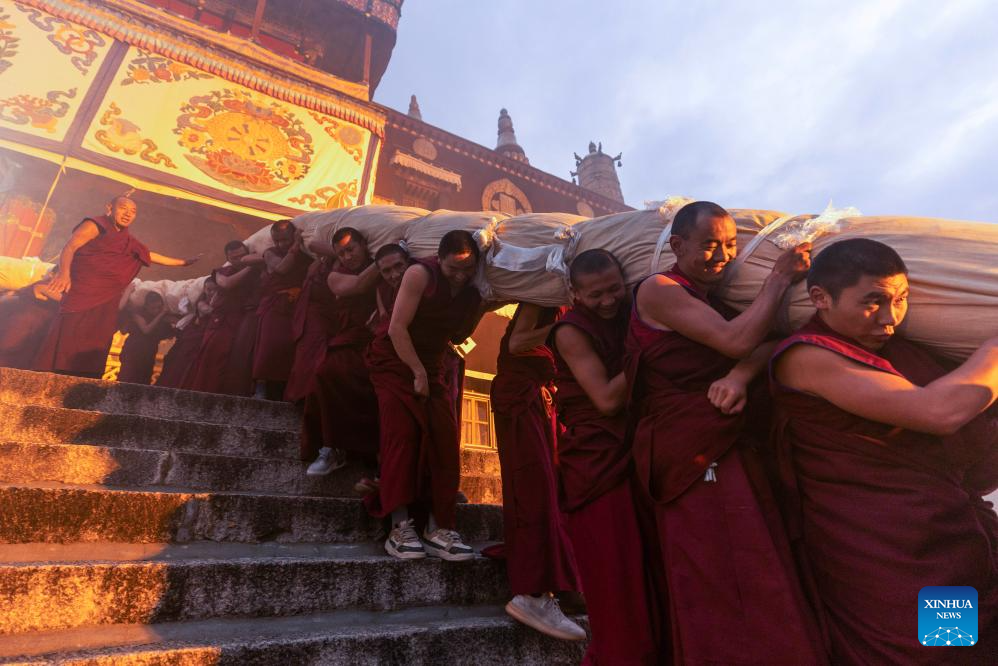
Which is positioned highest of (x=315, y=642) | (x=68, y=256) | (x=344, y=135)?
(x=344, y=135)

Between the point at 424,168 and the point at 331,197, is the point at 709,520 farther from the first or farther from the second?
the point at 424,168

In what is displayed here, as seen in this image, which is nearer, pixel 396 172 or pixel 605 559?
pixel 605 559

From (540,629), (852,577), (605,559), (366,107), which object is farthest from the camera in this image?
(366,107)

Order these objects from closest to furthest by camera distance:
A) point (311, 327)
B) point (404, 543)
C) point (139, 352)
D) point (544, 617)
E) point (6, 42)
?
1. point (544, 617)
2. point (404, 543)
3. point (311, 327)
4. point (139, 352)
5. point (6, 42)

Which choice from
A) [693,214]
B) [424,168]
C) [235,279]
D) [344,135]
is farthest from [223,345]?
[424,168]

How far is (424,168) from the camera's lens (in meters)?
8.86

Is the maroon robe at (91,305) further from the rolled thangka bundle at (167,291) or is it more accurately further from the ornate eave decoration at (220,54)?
the ornate eave decoration at (220,54)

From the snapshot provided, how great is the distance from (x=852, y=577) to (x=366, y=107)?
8.77 metres

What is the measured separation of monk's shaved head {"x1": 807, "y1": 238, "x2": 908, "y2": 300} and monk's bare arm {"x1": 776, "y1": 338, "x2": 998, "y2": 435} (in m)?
0.18

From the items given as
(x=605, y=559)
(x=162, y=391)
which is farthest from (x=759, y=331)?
(x=162, y=391)

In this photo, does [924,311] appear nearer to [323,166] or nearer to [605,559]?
[605,559]

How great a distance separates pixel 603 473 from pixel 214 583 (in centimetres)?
124

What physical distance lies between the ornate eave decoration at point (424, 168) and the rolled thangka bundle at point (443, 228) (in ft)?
21.1

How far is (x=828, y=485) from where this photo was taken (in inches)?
43.4
